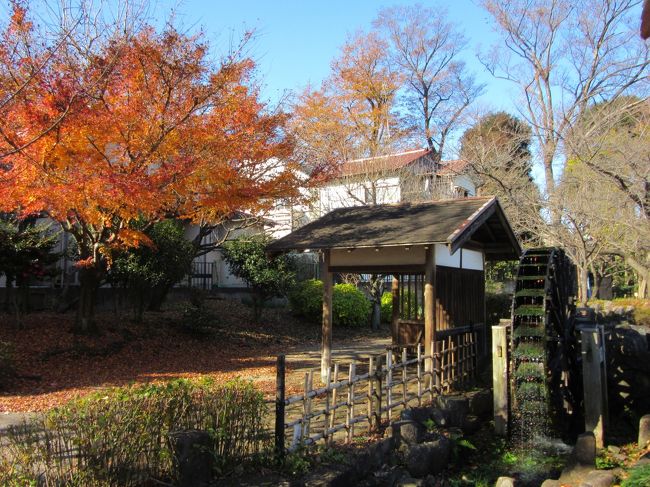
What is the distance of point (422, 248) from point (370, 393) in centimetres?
347

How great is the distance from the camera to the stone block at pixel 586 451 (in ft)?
24.9

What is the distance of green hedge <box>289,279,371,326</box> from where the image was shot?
1995cm

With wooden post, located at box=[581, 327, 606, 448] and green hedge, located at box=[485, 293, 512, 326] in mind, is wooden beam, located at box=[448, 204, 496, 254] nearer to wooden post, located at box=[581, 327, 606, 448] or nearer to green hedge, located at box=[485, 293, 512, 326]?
wooden post, located at box=[581, 327, 606, 448]

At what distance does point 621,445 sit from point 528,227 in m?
12.7

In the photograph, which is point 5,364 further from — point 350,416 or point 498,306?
point 498,306

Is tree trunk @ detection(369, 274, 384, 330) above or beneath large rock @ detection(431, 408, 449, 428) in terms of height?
above

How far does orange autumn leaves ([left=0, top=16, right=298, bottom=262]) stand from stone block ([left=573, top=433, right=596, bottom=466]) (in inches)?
310

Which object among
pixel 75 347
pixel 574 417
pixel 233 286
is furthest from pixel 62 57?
pixel 233 286

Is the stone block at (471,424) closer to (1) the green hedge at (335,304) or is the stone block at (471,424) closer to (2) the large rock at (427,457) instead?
(2) the large rock at (427,457)

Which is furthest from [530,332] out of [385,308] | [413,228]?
[385,308]

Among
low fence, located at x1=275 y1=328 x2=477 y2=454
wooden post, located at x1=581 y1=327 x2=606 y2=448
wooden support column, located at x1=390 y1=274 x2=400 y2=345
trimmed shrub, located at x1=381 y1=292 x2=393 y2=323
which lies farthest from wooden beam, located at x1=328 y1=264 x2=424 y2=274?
trimmed shrub, located at x1=381 y1=292 x2=393 y2=323

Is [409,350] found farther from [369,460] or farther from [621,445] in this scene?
[369,460]

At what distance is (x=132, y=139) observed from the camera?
10.2 metres

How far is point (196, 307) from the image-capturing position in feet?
51.3
